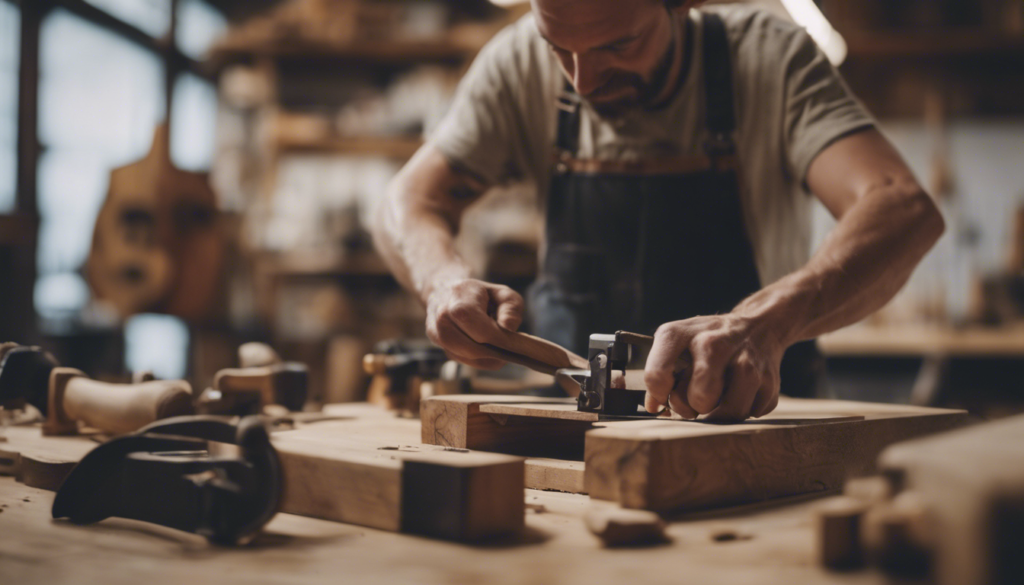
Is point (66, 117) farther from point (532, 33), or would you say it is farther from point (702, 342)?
point (702, 342)

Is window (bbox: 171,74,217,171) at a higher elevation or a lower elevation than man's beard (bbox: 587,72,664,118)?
higher

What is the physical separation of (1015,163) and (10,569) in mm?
5417

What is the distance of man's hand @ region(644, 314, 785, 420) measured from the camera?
112cm

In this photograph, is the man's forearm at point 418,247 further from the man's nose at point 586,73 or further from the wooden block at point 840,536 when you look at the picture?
the wooden block at point 840,536

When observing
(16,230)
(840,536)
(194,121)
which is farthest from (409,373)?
(194,121)

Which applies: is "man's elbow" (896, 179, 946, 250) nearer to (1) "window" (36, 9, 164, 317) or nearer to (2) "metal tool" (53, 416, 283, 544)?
(2) "metal tool" (53, 416, 283, 544)

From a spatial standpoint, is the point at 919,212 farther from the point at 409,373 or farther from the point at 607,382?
the point at 409,373

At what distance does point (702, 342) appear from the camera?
114cm

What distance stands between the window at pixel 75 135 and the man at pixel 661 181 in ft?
9.30

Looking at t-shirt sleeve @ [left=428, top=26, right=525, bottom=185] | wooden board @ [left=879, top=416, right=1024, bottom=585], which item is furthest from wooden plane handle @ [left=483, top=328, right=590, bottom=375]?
t-shirt sleeve @ [left=428, top=26, right=525, bottom=185]

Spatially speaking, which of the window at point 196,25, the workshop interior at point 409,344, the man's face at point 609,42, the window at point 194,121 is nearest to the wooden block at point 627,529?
the workshop interior at point 409,344

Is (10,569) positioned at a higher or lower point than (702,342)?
lower

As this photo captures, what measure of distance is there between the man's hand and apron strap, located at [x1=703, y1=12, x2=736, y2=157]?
2.66 feet

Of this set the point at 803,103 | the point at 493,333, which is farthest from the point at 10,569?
the point at 803,103
